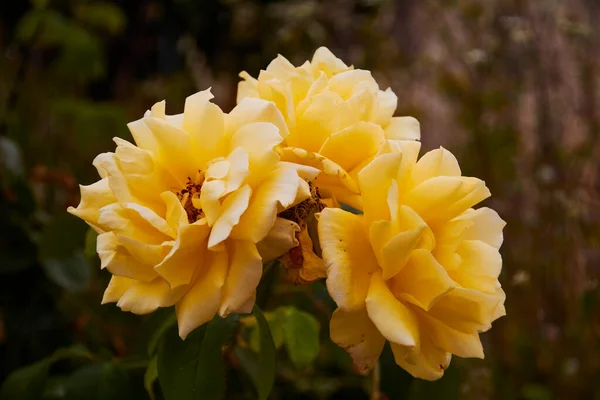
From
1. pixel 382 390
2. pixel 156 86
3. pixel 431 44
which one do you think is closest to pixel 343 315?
pixel 382 390

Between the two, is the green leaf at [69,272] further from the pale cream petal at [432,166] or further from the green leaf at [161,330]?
the pale cream petal at [432,166]

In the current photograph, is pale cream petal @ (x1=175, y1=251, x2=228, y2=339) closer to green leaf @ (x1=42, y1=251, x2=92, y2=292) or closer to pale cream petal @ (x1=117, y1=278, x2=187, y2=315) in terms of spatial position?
pale cream petal @ (x1=117, y1=278, x2=187, y2=315)

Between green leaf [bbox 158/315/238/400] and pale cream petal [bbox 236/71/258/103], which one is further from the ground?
pale cream petal [bbox 236/71/258/103]

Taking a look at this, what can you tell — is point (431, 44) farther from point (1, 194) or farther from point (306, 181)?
point (306, 181)

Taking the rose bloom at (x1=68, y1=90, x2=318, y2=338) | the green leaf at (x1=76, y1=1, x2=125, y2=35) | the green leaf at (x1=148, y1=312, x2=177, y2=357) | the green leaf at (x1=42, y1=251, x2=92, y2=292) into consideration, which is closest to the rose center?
the rose bloom at (x1=68, y1=90, x2=318, y2=338)

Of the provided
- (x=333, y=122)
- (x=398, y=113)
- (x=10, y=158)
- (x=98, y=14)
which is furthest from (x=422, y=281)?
(x=398, y=113)

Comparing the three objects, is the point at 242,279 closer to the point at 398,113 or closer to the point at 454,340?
the point at 454,340

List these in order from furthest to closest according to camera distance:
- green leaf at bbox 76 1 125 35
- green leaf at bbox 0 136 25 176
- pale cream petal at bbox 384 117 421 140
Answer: green leaf at bbox 76 1 125 35 → green leaf at bbox 0 136 25 176 → pale cream petal at bbox 384 117 421 140
